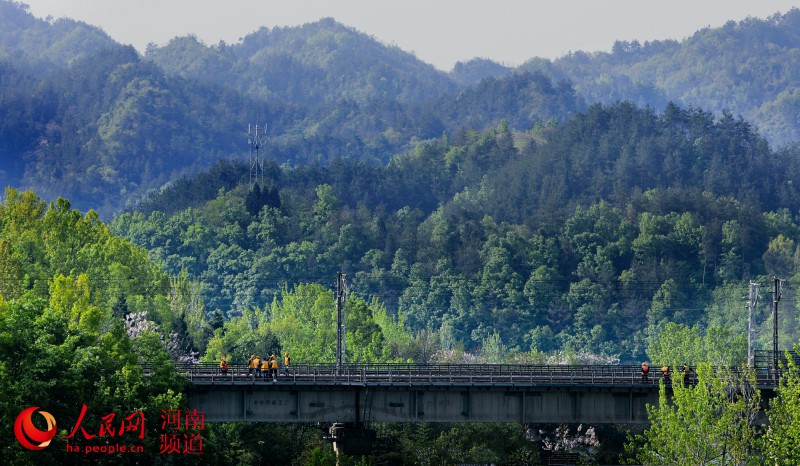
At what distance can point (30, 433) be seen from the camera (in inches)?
2990

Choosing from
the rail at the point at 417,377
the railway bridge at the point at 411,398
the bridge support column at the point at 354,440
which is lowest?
the bridge support column at the point at 354,440

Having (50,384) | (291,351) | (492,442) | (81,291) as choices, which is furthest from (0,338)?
(291,351)

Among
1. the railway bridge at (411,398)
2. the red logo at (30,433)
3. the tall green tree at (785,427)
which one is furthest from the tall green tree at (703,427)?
the red logo at (30,433)

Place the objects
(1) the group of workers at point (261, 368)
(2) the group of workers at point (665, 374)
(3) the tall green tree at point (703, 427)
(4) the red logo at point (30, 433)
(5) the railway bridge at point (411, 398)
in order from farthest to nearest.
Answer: (2) the group of workers at point (665, 374)
(5) the railway bridge at point (411, 398)
(1) the group of workers at point (261, 368)
(3) the tall green tree at point (703, 427)
(4) the red logo at point (30, 433)

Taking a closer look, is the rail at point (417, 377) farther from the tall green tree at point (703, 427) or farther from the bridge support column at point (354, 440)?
the tall green tree at point (703, 427)

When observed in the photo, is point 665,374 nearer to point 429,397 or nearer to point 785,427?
point 785,427

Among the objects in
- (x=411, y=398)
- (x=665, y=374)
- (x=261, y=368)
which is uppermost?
(x=261, y=368)

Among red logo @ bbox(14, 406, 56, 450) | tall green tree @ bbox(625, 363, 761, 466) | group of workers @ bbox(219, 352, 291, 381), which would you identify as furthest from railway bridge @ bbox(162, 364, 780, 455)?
red logo @ bbox(14, 406, 56, 450)

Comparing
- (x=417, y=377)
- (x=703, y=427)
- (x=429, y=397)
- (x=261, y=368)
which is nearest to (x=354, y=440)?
(x=429, y=397)

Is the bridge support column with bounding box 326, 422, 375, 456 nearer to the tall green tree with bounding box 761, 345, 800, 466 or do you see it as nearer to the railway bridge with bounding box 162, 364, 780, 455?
the railway bridge with bounding box 162, 364, 780, 455

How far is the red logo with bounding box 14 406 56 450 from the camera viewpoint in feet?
247

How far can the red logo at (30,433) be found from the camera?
75.3 m

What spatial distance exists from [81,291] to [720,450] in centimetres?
6475

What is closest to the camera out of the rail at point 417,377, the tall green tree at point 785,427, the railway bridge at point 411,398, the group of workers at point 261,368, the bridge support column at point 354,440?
the tall green tree at point 785,427
